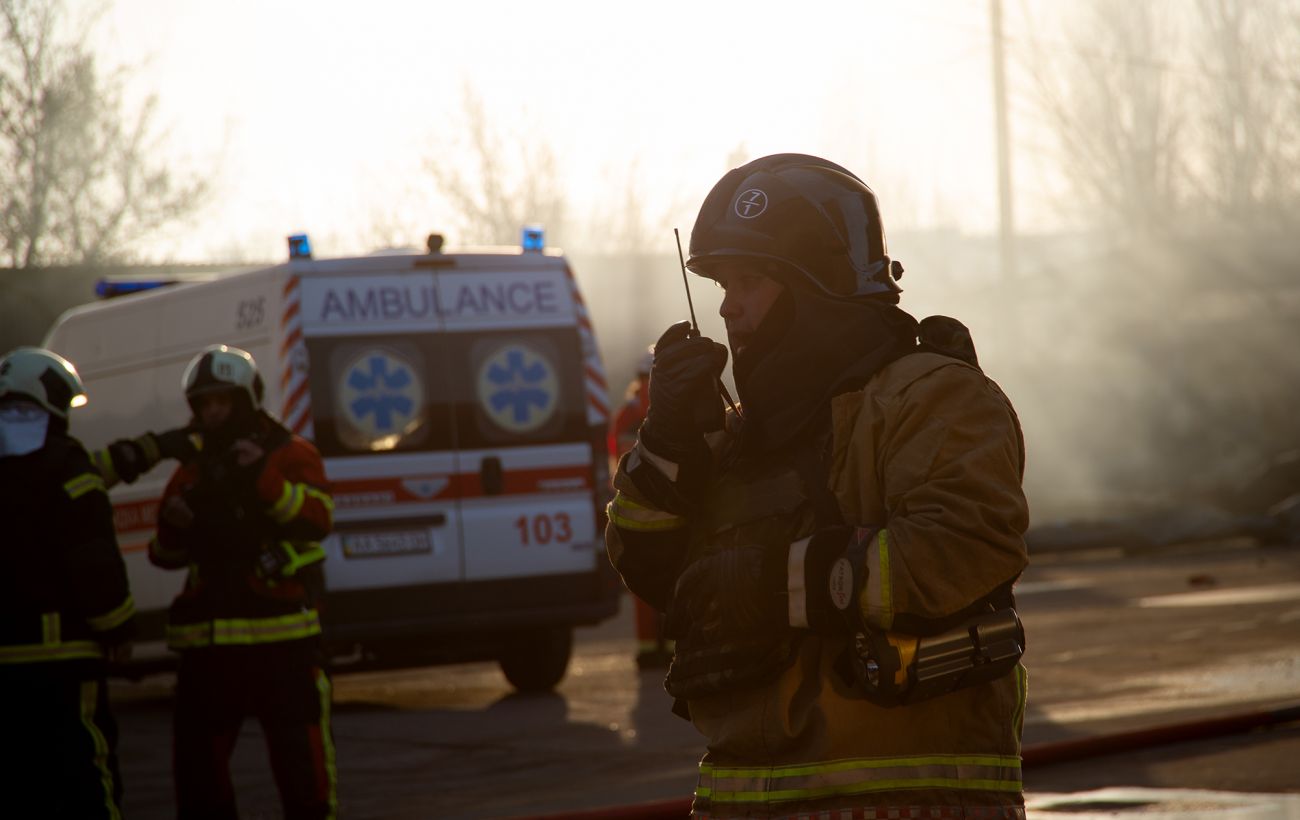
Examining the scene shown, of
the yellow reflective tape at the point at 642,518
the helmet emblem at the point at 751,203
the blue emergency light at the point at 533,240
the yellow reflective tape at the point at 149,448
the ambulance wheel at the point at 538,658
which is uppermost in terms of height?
the helmet emblem at the point at 751,203

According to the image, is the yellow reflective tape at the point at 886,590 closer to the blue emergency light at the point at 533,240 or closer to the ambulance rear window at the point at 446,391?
the ambulance rear window at the point at 446,391

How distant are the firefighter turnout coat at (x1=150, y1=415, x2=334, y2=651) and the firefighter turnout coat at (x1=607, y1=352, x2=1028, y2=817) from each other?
3.54 meters

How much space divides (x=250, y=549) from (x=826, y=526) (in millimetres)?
3861

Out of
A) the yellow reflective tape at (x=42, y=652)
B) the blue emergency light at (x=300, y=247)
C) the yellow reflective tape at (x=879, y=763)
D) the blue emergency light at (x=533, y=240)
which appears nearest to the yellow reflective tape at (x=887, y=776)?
the yellow reflective tape at (x=879, y=763)

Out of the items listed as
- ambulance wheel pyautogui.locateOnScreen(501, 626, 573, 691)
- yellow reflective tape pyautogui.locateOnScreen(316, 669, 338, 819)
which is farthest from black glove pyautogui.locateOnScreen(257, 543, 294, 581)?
ambulance wheel pyautogui.locateOnScreen(501, 626, 573, 691)

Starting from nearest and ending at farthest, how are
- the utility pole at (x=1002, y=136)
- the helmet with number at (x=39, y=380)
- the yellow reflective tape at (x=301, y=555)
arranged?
the helmet with number at (x=39, y=380) < the yellow reflective tape at (x=301, y=555) < the utility pole at (x=1002, y=136)

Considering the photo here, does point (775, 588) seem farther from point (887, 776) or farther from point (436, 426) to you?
point (436, 426)

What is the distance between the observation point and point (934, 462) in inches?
114

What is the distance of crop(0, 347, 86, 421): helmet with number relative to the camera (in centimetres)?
584

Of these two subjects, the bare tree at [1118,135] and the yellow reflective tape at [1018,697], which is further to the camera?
the bare tree at [1118,135]

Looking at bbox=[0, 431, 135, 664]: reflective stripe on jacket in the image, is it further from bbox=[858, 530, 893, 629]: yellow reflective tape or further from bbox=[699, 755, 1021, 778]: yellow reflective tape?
bbox=[858, 530, 893, 629]: yellow reflective tape

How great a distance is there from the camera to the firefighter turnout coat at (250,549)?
6.37m

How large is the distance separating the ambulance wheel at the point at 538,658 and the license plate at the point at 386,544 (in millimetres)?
1136

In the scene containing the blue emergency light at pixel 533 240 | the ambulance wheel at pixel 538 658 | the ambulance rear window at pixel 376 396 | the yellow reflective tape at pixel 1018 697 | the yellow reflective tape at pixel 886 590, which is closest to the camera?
the yellow reflective tape at pixel 886 590
